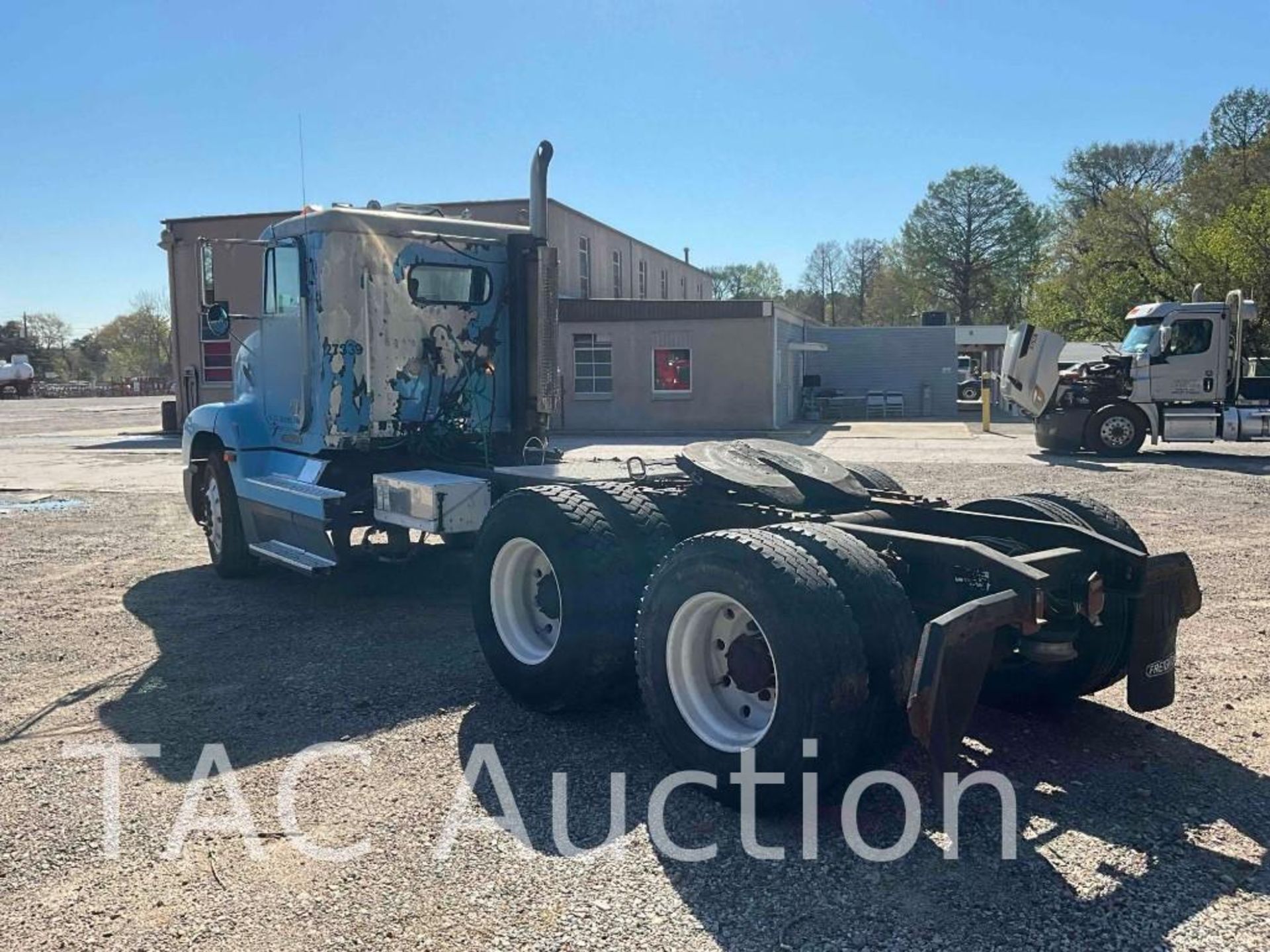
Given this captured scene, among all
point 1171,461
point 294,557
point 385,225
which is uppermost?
point 385,225

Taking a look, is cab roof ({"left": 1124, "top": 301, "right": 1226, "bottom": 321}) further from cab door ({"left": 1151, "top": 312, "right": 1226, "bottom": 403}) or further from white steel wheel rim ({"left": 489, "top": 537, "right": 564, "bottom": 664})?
white steel wheel rim ({"left": 489, "top": 537, "right": 564, "bottom": 664})

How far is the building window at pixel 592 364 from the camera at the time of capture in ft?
91.3

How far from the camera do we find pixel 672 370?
27.7 m

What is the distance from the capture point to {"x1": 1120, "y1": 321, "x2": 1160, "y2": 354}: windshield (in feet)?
66.1

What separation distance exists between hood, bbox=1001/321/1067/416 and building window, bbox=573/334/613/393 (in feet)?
35.4

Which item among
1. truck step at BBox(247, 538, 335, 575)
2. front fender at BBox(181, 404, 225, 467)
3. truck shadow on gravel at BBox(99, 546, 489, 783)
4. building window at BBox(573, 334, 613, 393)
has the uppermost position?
building window at BBox(573, 334, 613, 393)

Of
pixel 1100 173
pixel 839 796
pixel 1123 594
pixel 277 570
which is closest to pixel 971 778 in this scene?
pixel 839 796

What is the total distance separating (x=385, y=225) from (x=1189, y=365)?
17.4m

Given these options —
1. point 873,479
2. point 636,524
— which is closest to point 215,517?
point 636,524

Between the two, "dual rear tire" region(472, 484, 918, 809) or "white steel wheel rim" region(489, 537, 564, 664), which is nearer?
"dual rear tire" region(472, 484, 918, 809)

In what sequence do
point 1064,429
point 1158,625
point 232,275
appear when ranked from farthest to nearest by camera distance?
1. point 232,275
2. point 1064,429
3. point 1158,625

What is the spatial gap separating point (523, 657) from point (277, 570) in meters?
4.44

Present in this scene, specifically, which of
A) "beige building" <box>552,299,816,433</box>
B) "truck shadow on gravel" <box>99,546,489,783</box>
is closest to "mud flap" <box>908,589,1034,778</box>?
"truck shadow on gravel" <box>99,546,489,783</box>

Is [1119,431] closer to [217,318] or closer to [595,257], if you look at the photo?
[217,318]
